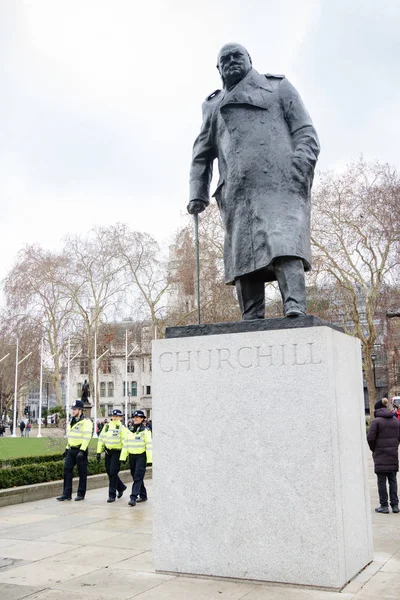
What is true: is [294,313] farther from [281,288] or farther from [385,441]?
[385,441]

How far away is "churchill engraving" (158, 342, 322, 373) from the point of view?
508cm

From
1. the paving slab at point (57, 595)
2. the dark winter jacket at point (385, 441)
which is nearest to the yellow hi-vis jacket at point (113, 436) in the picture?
the dark winter jacket at point (385, 441)

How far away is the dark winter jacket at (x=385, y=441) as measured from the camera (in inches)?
352

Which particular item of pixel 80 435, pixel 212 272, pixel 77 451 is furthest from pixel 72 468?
pixel 212 272

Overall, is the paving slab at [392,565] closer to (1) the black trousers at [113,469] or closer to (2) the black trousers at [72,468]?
(1) the black trousers at [113,469]

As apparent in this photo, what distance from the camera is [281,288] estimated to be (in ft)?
18.2

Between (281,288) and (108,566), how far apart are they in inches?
122

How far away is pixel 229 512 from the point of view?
16.8 ft

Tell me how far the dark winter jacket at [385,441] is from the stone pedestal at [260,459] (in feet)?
11.5

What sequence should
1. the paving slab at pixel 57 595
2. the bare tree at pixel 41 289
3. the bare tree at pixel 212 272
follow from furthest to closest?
the bare tree at pixel 41 289 < the bare tree at pixel 212 272 < the paving slab at pixel 57 595

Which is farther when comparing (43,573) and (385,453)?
(385,453)

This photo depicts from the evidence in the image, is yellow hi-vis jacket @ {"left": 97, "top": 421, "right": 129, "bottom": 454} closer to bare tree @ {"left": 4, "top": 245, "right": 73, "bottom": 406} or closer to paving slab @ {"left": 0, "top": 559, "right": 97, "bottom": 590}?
paving slab @ {"left": 0, "top": 559, "right": 97, "bottom": 590}

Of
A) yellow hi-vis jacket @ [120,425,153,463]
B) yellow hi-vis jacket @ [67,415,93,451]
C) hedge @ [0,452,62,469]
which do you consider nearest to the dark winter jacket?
yellow hi-vis jacket @ [120,425,153,463]

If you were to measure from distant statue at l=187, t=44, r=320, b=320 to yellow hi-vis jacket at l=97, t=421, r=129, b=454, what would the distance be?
19.6 feet
